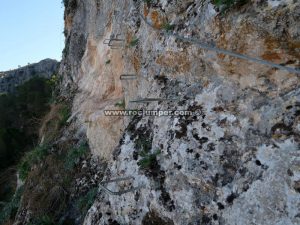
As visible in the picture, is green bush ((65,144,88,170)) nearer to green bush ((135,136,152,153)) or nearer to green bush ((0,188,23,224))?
green bush ((0,188,23,224))

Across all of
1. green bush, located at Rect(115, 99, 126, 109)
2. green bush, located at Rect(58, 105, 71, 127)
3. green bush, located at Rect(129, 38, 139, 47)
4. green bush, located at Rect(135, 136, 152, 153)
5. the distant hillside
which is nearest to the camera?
green bush, located at Rect(135, 136, 152, 153)

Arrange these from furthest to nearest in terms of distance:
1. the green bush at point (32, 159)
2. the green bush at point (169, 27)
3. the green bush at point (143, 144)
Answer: the green bush at point (32, 159), the green bush at point (169, 27), the green bush at point (143, 144)

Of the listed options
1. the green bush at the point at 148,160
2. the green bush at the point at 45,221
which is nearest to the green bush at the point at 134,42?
the green bush at the point at 148,160

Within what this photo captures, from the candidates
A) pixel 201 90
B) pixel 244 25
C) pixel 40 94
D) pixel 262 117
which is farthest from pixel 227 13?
pixel 40 94

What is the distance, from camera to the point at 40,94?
2205cm

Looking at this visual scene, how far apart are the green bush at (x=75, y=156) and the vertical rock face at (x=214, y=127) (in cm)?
351

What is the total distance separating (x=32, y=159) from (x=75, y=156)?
8.72 feet

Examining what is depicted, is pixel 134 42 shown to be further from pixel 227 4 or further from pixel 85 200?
pixel 85 200

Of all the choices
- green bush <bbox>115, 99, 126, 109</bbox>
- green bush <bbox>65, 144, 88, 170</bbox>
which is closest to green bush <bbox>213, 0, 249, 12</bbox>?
green bush <bbox>115, 99, 126, 109</bbox>

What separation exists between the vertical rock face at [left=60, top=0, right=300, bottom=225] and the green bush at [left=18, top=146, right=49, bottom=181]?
549 centimetres

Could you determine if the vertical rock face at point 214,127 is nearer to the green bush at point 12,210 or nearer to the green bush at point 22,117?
the green bush at point 12,210

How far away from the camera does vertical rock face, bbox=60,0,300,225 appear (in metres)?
3.00

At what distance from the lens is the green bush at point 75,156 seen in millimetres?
8297

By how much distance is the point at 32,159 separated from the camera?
1020cm
